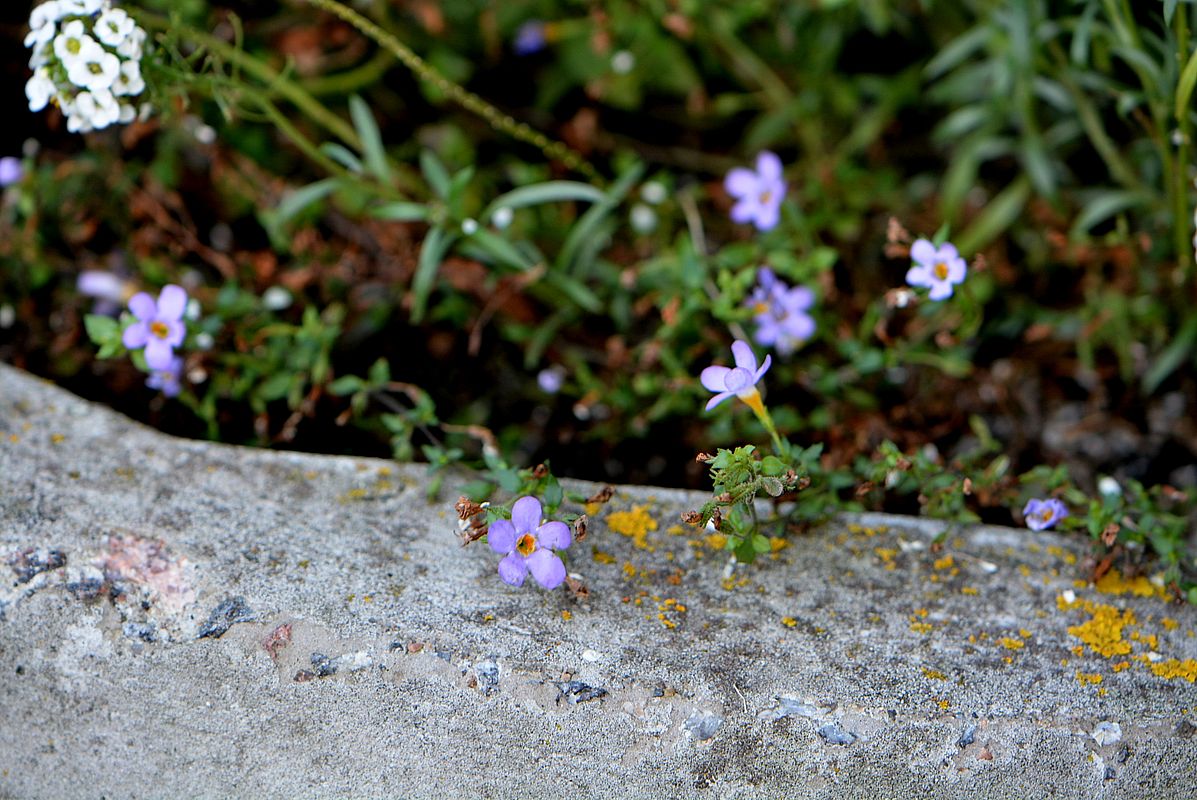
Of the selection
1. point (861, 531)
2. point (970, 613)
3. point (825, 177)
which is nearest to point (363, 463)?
point (861, 531)

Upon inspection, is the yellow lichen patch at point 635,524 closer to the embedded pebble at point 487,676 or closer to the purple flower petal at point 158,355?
the embedded pebble at point 487,676

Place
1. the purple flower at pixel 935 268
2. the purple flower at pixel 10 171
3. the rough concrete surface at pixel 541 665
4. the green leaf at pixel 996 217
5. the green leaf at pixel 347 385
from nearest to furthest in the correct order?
the rough concrete surface at pixel 541 665
the purple flower at pixel 935 268
the green leaf at pixel 347 385
the purple flower at pixel 10 171
the green leaf at pixel 996 217

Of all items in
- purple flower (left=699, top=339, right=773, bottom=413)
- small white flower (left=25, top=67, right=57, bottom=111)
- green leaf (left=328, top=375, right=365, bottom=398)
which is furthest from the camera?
green leaf (left=328, top=375, right=365, bottom=398)

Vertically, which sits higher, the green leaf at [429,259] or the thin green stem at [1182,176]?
the thin green stem at [1182,176]

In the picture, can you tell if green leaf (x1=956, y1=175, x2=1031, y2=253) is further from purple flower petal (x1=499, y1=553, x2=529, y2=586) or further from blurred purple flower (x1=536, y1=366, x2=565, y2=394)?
purple flower petal (x1=499, y1=553, x2=529, y2=586)

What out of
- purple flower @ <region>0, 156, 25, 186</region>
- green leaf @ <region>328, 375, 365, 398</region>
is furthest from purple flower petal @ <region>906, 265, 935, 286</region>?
purple flower @ <region>0, 156, 25, 186</region>

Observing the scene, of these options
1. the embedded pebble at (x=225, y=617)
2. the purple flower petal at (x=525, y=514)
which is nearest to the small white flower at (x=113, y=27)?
the embedded pebble at (x=225, y=617)
